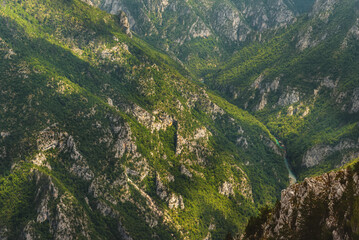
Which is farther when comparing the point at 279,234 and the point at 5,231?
the point at 5,231

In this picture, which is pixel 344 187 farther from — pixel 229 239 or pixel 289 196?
pixel 229 239

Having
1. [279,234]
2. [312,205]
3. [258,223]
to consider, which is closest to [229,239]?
[258,223]

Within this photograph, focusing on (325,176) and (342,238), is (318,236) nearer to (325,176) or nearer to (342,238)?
(342,238)

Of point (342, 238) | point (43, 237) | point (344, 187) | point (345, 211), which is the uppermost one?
point (43, 237)

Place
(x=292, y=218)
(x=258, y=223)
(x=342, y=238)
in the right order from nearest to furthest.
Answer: (x=342, y=238), (x=292, y=218), (x=258, y=223)

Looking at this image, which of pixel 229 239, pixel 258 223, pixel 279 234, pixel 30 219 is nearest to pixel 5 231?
pixel 30 219

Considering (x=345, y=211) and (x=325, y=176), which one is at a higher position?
(x=325, y=176)

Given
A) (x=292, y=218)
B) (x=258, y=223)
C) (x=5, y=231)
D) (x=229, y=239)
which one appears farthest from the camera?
(x=5, y=231)
